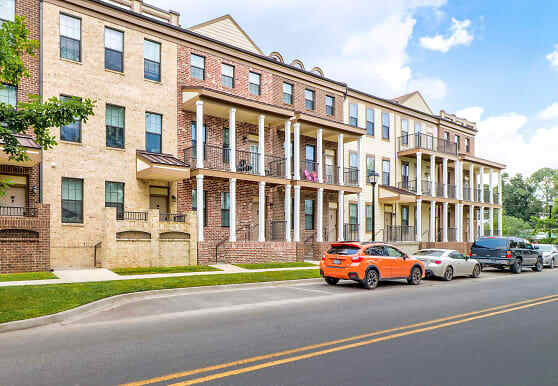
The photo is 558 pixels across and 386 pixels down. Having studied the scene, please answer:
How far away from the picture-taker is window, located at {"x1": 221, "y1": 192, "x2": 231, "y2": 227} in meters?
23.5

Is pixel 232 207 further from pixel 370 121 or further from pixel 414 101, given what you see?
pixel 414 101

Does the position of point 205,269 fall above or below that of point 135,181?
below

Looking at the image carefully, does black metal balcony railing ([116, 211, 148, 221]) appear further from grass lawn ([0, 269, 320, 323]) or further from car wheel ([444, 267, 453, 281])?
car wheel ([444, 267, 453, 281])

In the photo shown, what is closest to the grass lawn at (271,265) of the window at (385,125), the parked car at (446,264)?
the parked car at (446,264)

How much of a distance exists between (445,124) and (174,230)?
29088 mm

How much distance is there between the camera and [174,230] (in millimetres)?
19391

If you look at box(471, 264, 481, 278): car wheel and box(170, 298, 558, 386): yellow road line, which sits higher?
box(170, 298, 558, 386): yellow road line

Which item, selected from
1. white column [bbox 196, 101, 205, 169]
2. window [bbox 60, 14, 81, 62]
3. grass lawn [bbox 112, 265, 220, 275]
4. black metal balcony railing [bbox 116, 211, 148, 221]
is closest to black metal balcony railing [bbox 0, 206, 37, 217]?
grass lawn [bbox 112, 265, 220, 275]

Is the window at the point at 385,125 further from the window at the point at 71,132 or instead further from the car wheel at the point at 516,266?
the window at the point at 71,132

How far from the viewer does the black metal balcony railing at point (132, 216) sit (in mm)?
19686

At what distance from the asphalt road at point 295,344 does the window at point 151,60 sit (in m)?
13.2

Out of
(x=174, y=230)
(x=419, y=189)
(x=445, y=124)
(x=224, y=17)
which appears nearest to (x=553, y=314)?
(x=174, y=230)

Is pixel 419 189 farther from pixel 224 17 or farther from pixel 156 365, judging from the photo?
pixel 156 365

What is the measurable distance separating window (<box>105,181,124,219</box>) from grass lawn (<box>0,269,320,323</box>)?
19.9 ft
